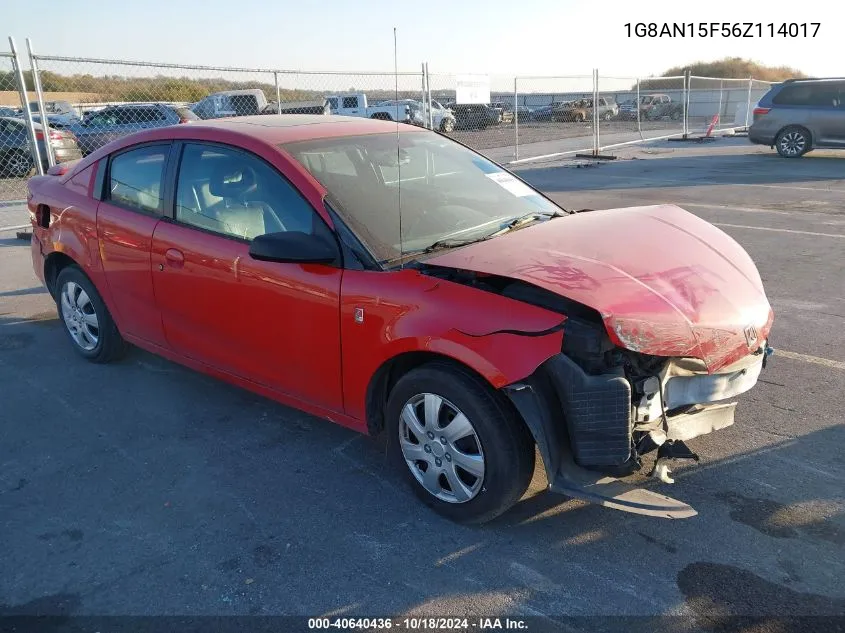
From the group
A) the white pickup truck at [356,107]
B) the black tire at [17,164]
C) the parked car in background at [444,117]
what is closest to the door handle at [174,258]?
the black tire at [17,164]

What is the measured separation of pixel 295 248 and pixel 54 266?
116 inches

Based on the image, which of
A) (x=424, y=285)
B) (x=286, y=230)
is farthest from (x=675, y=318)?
(x=286, y=230)

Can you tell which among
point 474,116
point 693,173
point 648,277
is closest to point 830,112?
point 693,173

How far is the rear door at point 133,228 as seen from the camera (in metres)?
4.24

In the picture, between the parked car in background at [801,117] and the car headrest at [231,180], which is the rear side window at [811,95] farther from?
the car headrest at [231,180]

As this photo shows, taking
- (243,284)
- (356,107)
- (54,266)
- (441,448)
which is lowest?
(441,448)

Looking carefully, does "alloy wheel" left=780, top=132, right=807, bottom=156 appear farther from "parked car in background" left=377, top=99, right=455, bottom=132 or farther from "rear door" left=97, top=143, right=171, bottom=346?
Result: "rear door" left=97, top=143, right=171, bottom=346

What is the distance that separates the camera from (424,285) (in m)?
3.04

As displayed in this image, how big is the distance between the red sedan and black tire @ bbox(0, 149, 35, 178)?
13461 millimetres

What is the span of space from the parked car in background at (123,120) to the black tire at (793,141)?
14233mm

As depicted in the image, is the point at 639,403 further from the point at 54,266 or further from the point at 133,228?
the point at 54,266

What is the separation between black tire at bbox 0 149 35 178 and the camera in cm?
1588

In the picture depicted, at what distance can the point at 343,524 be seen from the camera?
3.12m

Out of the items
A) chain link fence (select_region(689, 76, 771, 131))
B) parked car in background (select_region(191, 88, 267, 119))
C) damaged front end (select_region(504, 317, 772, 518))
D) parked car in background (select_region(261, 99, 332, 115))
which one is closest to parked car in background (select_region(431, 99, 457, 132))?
parked car in background (select_region(191, 88, 267, 119))
